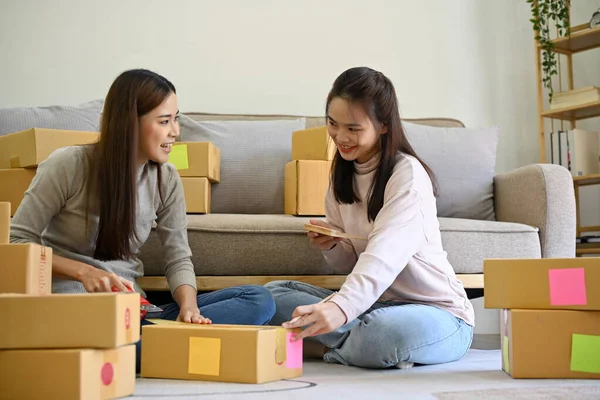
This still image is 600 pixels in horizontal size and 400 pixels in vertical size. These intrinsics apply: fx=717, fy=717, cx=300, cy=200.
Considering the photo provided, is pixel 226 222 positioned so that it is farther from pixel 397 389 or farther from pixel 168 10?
pixel 168 10

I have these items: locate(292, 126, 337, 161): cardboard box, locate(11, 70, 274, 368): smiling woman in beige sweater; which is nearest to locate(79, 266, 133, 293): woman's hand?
locate(11, 70, 274, 368): smiling woman in beige sweater

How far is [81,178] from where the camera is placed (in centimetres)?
159

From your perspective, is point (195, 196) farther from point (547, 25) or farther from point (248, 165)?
point (547, 25)

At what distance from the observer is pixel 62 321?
1101 millimetres

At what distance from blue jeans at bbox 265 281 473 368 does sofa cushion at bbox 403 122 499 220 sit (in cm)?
88

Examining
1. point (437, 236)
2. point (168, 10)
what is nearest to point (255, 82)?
point (168, 10)

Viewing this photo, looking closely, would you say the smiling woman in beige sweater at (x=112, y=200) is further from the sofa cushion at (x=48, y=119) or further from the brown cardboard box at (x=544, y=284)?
the sofa cushion at (x=48, y=119)

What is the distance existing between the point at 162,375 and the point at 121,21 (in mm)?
1893

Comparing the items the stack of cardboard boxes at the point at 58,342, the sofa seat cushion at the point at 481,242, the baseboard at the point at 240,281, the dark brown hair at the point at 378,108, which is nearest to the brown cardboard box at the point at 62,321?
the stack of cardboard boxes at the point at 58,342

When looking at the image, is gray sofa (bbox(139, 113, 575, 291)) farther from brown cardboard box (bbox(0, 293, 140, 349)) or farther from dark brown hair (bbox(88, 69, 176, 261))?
brown cardboard box (bbox(0, 293, 140, 349))

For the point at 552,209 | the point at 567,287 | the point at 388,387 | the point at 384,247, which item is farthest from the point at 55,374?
the point at 552,209

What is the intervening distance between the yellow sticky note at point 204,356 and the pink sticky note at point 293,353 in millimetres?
143

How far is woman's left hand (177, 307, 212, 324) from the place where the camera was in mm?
1514

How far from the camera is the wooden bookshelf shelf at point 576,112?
9.89 ft
